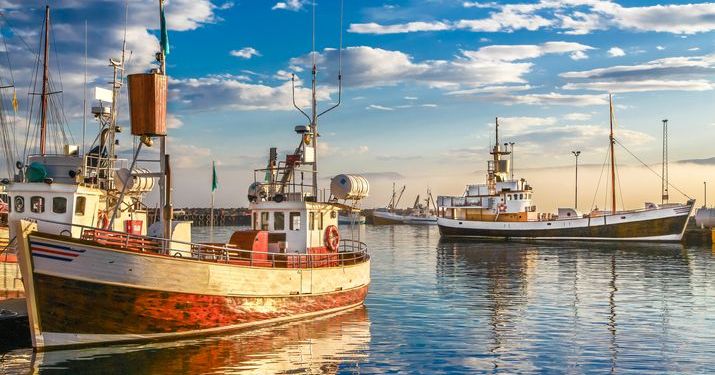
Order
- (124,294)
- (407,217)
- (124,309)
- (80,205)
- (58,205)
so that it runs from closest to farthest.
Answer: (124,294), (124,309), (58,205), (80,205), (407,217)

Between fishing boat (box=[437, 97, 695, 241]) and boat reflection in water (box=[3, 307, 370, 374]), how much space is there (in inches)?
2595

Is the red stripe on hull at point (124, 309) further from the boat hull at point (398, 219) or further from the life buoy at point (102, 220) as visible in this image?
the boat hull at point (398, 219)

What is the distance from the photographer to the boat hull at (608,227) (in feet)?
264

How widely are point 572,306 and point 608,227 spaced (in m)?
54.8

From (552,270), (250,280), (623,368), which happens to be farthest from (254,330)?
(552,270)

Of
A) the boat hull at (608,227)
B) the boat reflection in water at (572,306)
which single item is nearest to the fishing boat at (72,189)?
the boat reflection in water at (572,306)

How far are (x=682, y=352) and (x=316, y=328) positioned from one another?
471 inches

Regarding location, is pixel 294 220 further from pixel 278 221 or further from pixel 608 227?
pixel 608 227

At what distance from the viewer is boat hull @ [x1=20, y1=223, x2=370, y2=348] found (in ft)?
64.3

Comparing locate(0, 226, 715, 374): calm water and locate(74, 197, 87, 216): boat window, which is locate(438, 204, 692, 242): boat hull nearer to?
locate(0, 226, 715, 374): calm water

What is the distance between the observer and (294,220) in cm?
2770

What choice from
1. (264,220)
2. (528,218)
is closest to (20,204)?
(264,220)

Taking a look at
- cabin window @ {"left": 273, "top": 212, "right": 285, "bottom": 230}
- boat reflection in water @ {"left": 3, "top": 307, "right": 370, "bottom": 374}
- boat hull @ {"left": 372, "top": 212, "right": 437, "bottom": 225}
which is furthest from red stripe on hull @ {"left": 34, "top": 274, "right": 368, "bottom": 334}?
boat hull @ {"left": 372, "top": 212, "right": 437, "bottom": 225}

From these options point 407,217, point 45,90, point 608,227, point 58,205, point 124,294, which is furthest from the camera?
point 407,217
